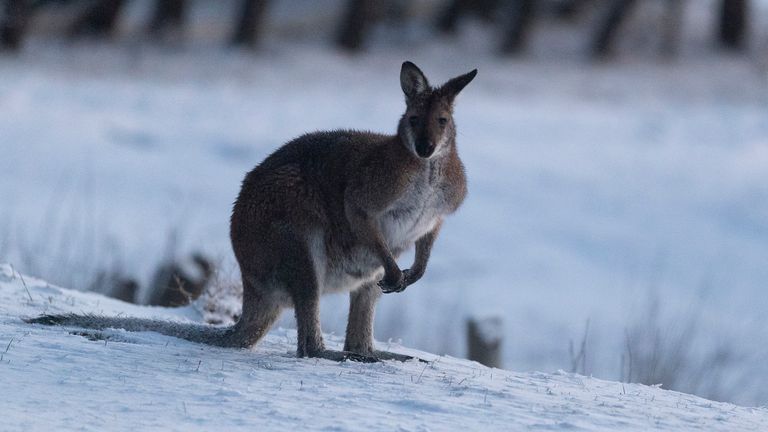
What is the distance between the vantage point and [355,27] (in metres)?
26.3

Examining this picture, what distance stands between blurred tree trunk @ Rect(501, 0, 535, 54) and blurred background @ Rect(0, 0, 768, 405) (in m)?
0.05

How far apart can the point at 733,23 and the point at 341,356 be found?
2414 centimetres

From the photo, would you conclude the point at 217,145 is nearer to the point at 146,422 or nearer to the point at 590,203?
the point at 590,203

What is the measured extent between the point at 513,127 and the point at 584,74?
19.4 feet

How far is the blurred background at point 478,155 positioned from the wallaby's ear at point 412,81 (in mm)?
2068

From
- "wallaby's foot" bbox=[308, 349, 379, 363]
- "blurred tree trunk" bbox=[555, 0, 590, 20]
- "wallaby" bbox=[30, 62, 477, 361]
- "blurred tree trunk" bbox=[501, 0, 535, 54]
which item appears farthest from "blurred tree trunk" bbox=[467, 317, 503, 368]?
"blurred tree trunk" bbox=[555, 0, 590, 20]

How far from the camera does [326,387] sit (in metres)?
5.11

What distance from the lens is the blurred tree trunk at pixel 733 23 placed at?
2804 centimetres

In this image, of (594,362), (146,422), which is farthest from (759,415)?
(594,362)

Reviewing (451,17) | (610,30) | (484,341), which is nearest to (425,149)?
(484,341)

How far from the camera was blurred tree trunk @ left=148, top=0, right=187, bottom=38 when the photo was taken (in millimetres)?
25500

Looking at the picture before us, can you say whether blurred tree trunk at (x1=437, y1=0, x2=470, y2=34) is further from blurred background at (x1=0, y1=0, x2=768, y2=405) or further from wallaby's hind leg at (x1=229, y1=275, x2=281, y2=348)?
wallaby's hind leg at (x1=229, y1=275, x2=281, y2=348)

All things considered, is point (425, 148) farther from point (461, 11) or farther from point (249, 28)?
point (461, 11)

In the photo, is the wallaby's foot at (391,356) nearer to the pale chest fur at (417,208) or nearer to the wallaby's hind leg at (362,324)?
the wallaby's hind leg at (362,324)
